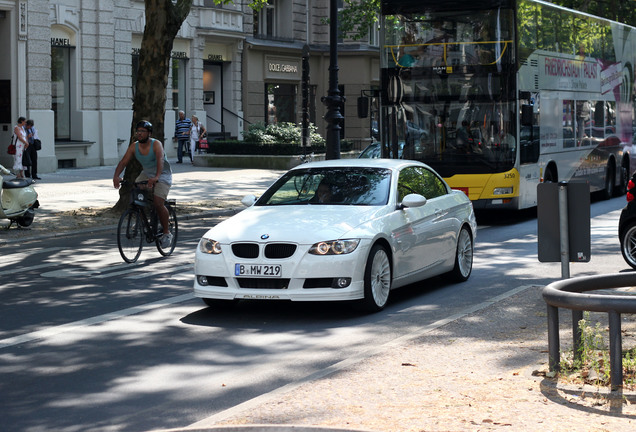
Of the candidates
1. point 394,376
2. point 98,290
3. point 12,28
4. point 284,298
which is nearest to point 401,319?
point 284,298

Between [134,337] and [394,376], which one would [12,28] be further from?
[394,376]

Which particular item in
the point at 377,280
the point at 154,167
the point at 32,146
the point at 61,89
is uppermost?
the point at 61,89

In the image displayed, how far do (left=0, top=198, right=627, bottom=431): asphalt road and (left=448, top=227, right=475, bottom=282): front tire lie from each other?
181mm

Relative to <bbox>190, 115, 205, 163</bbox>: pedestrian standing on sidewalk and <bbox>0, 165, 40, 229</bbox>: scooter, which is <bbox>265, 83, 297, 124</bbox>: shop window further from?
<bbox>0, 165, 40, 229</bbox>: scooter

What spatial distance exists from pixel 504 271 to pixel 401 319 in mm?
3675

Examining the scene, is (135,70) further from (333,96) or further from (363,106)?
Answer: (363,106)

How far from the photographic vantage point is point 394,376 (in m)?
7.14

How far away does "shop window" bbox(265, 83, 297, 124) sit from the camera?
4919 centimetres

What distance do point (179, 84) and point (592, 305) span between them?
3597cm

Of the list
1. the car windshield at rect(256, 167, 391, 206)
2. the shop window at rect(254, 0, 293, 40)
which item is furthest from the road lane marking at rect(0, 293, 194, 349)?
the shop window at rect(254, 0, 293, 40)

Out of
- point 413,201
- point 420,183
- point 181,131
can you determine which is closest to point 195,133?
point 181,131

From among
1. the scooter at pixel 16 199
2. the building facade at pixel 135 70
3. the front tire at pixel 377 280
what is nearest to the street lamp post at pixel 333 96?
the scooter at pixel 16 199

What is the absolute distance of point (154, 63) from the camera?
2131cm

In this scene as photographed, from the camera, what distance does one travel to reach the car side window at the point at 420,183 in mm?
11578
